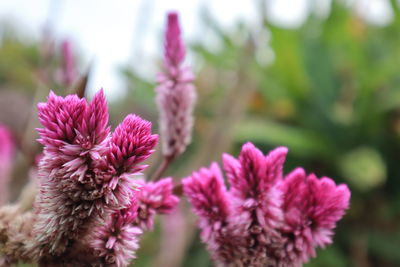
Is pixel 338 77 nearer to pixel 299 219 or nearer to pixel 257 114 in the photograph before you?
pixel 257 114

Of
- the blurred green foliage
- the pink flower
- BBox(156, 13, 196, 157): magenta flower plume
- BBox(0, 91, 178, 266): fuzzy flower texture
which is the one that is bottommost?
BBox(0, 91, 178, 266): fuzzy flower texture

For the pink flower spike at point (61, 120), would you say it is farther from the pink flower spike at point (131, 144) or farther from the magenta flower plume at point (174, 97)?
the magenta flower plume at point (174, 97)

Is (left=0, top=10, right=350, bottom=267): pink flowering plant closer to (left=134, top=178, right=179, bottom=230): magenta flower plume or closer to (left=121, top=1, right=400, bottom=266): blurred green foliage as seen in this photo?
(left=134, top=178, right=179, bottom=230): magenta flower plume

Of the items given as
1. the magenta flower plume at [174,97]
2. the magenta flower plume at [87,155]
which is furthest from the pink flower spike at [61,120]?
the magenta flower plume at [174,97]

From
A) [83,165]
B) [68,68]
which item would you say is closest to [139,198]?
[83,165]

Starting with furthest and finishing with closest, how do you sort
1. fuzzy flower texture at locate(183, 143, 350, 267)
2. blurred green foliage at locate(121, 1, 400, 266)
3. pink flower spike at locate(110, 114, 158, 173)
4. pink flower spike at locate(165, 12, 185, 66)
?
blurred green foliage at locate(121, 1, 400, 266)
pink flower spike at locate(165, 12, 185, 66)
fuzzy flower texture at locate(183, 143, 350, 267)
pink flower spike at locate(110, 114, 158, 173)

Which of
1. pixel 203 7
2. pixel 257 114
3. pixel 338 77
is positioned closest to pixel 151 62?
pixel 203 7

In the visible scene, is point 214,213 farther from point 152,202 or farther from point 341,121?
point 341,121

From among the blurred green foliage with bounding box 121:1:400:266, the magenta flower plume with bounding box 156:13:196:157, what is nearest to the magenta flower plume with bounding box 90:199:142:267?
the magenta flower plume with bounding box 156:13:196:157
